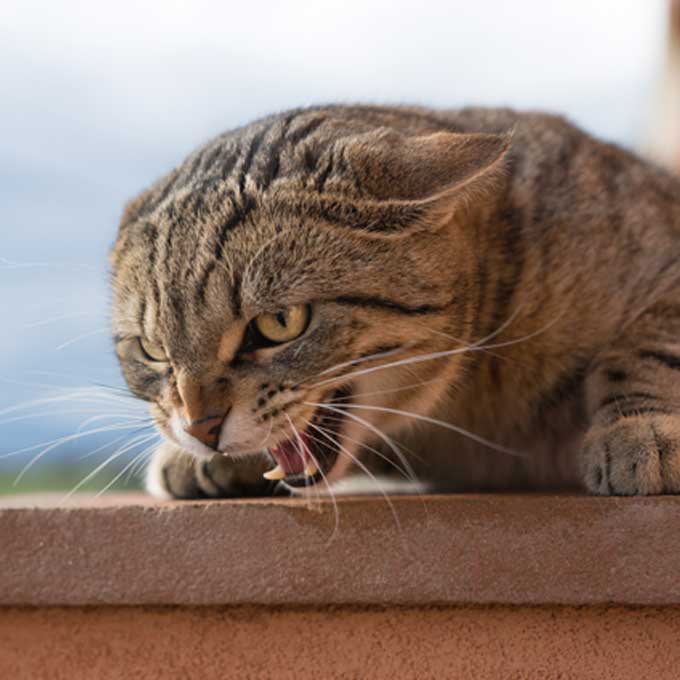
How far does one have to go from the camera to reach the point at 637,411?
1.30 m

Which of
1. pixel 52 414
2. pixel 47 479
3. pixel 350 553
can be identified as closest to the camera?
pixel 350 553

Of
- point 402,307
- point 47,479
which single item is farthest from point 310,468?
point 47,479

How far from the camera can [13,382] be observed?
1458 millimetres

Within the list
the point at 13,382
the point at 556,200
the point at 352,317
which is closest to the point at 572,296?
the point at 556,200

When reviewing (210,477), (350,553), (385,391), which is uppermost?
(385,391)

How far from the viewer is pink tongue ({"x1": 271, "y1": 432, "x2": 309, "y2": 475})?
4.09 feet

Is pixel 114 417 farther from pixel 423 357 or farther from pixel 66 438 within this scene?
pixel 423 357

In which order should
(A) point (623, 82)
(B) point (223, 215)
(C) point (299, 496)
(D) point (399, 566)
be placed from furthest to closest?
1. (A) point (623, 82)
2. (C) point (299, 496)
3. (B) point (223, 215)
4. (D) point (399, 566)

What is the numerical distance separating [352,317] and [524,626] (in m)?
0.44

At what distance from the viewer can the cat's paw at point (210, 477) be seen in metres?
1.44

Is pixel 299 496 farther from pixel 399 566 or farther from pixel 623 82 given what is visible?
pixel 623 82

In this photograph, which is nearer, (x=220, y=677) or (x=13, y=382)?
(x=220, y=677)

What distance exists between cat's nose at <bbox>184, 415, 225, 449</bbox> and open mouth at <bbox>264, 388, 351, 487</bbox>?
3.7 inches

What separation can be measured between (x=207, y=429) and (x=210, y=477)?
301 mm
